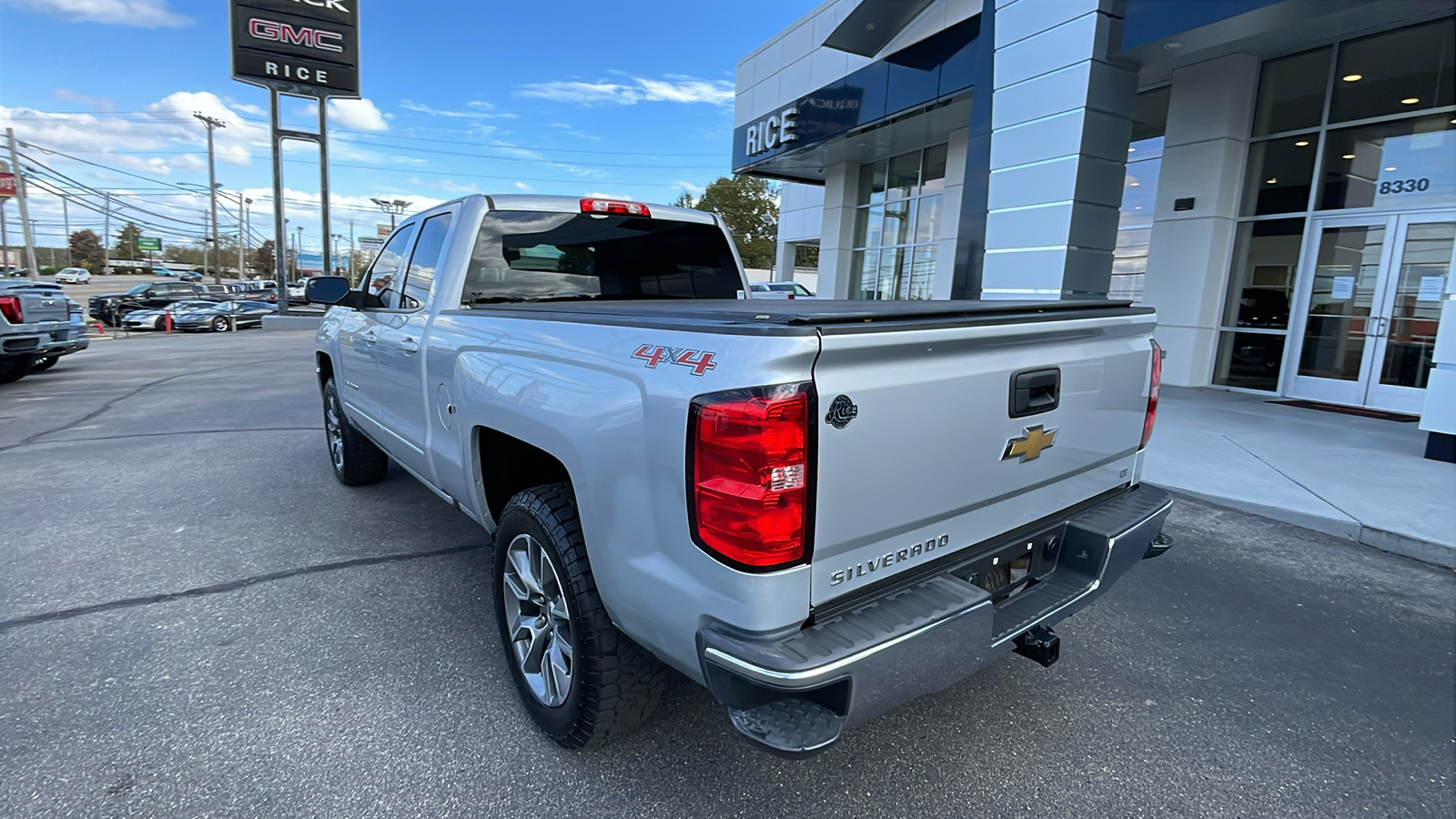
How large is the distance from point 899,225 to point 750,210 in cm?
4809

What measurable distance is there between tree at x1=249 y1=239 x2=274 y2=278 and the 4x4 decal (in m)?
140

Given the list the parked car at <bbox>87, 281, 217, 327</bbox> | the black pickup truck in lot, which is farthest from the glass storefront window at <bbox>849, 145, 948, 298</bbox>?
the parked car at <bbox>87, 281, 217, 327</bbox>

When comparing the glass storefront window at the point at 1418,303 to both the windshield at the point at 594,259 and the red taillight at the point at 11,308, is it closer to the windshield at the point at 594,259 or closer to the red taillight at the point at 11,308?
the windshield at the point at 594,259

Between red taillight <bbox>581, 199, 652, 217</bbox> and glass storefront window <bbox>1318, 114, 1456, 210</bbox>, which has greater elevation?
glass storefront window <bbox>1318, 114, 1456, 210</bbox>

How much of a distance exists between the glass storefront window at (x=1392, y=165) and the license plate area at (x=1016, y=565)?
33.4 ft

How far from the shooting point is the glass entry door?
8.78 meters

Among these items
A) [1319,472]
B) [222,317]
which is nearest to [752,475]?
[1319,472]

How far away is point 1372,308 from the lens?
30.3 ft

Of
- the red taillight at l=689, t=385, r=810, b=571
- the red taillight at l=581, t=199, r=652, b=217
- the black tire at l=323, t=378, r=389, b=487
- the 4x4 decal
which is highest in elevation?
the red taillight at l=581, t=199, r=652, b=217

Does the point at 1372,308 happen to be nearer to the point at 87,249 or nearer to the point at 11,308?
the point at 11,308

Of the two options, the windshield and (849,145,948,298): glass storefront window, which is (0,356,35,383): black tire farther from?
(849,145,948,298): glass storefront window

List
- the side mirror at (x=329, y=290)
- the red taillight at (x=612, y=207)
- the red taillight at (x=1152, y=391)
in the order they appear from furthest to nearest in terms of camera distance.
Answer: the side mirror at (x=329, y=290)
the red taillight at (x=612, y=207)
the red taillight at (x=1152, y=391)

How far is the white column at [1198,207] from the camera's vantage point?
10141 millimetres

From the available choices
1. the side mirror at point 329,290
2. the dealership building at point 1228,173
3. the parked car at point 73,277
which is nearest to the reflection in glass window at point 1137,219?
the dealership building at point 1228,173
